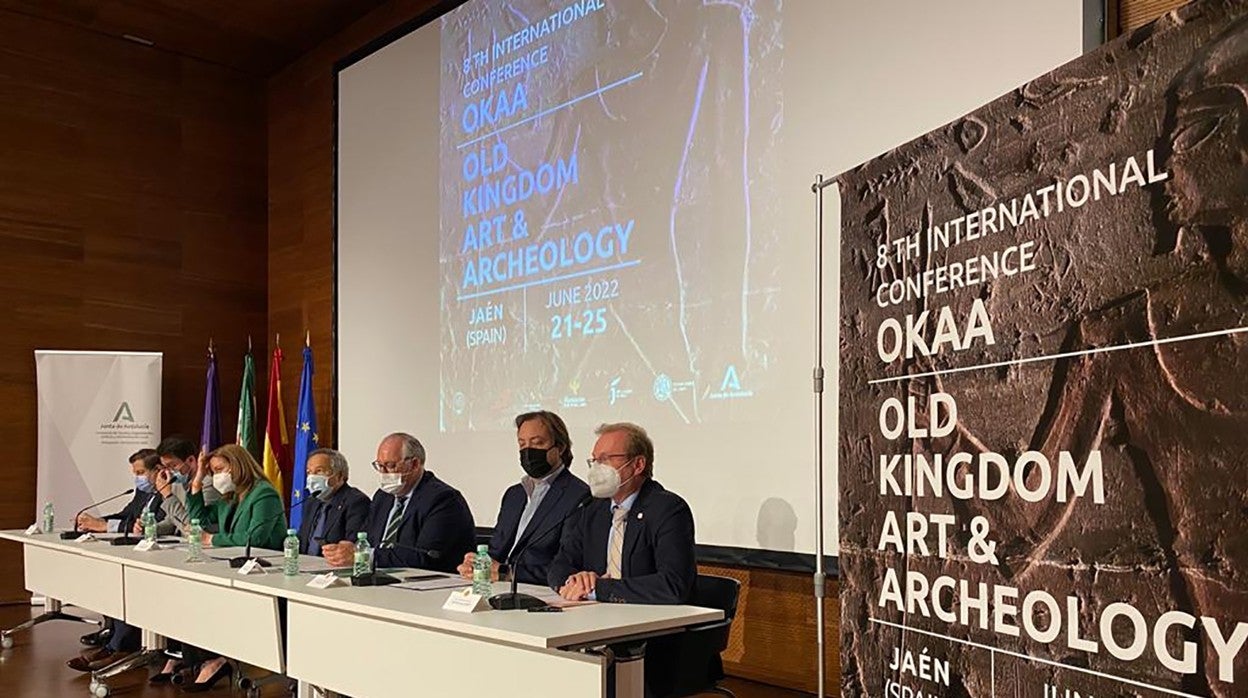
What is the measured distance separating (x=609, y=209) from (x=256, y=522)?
2.36m

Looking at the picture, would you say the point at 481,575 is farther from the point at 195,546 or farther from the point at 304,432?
the point at 304,432

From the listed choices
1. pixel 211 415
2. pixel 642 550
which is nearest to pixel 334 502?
pixel 642 550

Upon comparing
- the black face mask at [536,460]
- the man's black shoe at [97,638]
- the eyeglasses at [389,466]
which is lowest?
the man's black shoe at [97,638]

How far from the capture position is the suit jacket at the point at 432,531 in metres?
4.45

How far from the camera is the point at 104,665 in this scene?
5402 millimetres

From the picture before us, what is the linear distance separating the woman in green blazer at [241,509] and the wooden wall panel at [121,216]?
3238 millimetres

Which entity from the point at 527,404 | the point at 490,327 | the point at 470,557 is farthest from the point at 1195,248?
the point at 490,327

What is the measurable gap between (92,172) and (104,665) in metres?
4.76

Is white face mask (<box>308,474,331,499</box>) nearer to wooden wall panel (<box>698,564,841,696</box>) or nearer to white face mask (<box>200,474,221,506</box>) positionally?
white face mask (<box>200,474,221,506</box>)

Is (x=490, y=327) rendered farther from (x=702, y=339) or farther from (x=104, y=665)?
(x=104, y=665)

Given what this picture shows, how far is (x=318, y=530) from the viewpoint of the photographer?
520 cm

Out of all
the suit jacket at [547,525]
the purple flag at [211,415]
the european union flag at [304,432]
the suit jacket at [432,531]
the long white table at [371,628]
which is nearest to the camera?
the long white table at [371,628]

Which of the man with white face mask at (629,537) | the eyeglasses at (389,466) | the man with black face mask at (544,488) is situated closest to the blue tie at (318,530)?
the eyeglasses at (389,466)

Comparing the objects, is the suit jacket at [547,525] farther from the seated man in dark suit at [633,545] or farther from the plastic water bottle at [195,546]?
the plastic water bottle at [195,546]
